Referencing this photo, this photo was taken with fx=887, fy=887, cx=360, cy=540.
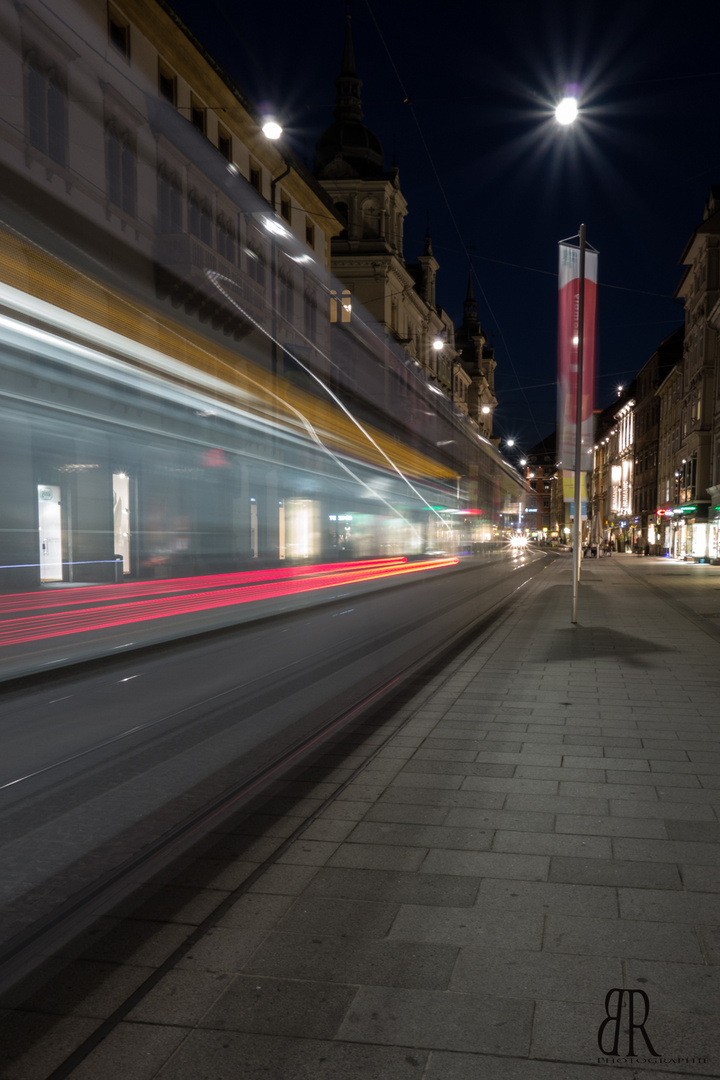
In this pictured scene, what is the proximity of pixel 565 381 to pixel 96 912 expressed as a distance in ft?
44.0

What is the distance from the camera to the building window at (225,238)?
28.9 meters

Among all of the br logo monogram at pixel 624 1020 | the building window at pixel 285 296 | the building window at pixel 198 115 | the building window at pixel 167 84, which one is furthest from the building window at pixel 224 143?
the br logo monogram at pixel 624 1020

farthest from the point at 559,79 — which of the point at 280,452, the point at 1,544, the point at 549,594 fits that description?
the point at 1,544

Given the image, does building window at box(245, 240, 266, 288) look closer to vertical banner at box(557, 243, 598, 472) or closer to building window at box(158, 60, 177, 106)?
building window at box(158, 60, 177, 106)

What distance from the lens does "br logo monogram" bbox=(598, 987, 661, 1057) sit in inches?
111

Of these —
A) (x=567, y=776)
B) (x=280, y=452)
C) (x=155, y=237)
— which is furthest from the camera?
(x=155, y=237)

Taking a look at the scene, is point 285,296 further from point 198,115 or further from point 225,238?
point 198,115

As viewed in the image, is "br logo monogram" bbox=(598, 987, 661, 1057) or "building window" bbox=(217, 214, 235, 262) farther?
"building window" bbox=(217, 214, 235, 262)

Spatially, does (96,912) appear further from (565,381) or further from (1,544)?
(565,381)

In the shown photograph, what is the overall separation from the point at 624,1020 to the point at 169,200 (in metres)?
26.5

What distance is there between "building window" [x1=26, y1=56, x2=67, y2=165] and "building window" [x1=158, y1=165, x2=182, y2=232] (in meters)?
4.08

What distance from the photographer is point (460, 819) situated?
5105 millimetres

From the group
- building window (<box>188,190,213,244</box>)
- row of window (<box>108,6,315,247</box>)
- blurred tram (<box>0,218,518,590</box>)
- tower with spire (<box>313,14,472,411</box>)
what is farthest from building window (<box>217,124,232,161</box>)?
tower with spire (<box>313,14,472,411</box>)

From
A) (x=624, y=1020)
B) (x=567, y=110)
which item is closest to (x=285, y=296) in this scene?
(x=567, y=110)
